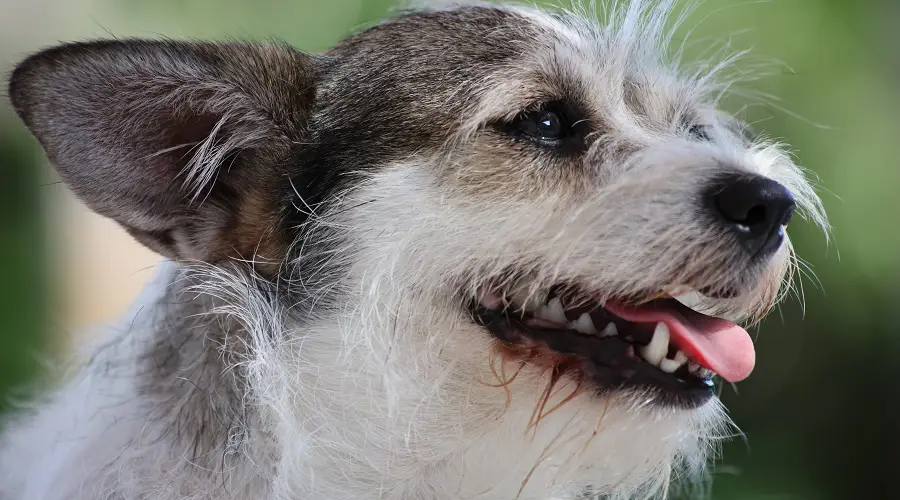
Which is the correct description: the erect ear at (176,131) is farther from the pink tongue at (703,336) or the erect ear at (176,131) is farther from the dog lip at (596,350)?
the pink tongue at (703,336)

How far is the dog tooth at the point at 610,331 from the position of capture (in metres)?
1.76

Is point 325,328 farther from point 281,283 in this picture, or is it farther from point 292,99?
point 292,99

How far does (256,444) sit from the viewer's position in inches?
71.1

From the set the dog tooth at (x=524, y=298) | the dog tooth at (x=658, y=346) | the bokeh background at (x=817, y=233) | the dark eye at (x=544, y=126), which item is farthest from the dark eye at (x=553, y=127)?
the bokeh background at (x=817, y=233)

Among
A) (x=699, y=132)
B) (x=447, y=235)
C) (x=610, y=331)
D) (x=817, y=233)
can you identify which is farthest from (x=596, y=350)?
(x=817, y=233)

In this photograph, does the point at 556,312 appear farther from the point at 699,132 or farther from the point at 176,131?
the point at 176,131

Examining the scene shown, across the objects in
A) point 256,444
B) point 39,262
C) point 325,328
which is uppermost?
point 325,328

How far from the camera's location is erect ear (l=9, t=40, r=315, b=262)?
1.76 meters

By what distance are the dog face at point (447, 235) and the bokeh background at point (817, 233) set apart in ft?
7.10

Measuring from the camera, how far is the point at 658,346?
5.68ft

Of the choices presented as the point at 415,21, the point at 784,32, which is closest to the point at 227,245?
the point at 415,21

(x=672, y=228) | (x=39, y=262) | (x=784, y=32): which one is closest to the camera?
(x=672, y=228)

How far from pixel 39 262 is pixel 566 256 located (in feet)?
15.9

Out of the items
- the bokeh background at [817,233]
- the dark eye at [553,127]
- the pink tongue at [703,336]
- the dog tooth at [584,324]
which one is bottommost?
the bokeh background at [817,233]
